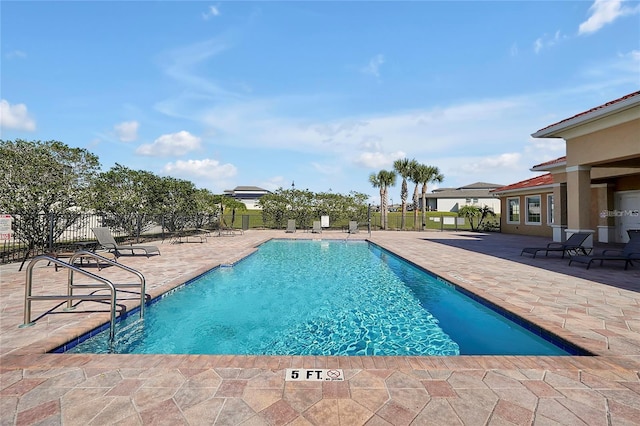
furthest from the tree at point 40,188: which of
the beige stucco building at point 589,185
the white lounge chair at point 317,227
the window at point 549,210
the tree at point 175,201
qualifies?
the window at point 549,210

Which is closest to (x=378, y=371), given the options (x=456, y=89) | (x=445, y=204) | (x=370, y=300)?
(x=370, y=300)

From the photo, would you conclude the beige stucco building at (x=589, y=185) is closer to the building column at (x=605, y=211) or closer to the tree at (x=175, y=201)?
the building column at (x=605, y=211)

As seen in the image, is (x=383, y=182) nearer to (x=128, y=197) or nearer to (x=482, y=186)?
(x=128, y=197)

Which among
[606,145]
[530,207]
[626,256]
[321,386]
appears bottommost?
[321,386]

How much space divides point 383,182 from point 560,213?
14.2m

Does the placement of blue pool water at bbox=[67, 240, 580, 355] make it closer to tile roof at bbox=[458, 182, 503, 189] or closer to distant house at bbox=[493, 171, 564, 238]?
distant house at bbox=[493, 171, 564, 238]

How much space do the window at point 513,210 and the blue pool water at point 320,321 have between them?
1609cm

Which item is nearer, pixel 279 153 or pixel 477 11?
pixel 477 11

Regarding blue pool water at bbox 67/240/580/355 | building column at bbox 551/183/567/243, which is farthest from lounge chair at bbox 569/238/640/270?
blue pool water at bbox 67/240/580/355

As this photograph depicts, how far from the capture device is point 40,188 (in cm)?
948

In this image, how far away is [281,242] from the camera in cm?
1717

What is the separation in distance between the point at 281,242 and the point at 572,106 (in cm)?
1488

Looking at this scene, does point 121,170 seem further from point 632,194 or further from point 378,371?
point 632,194

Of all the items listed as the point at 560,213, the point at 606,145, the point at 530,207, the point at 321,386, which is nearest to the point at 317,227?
the point at 560,213
